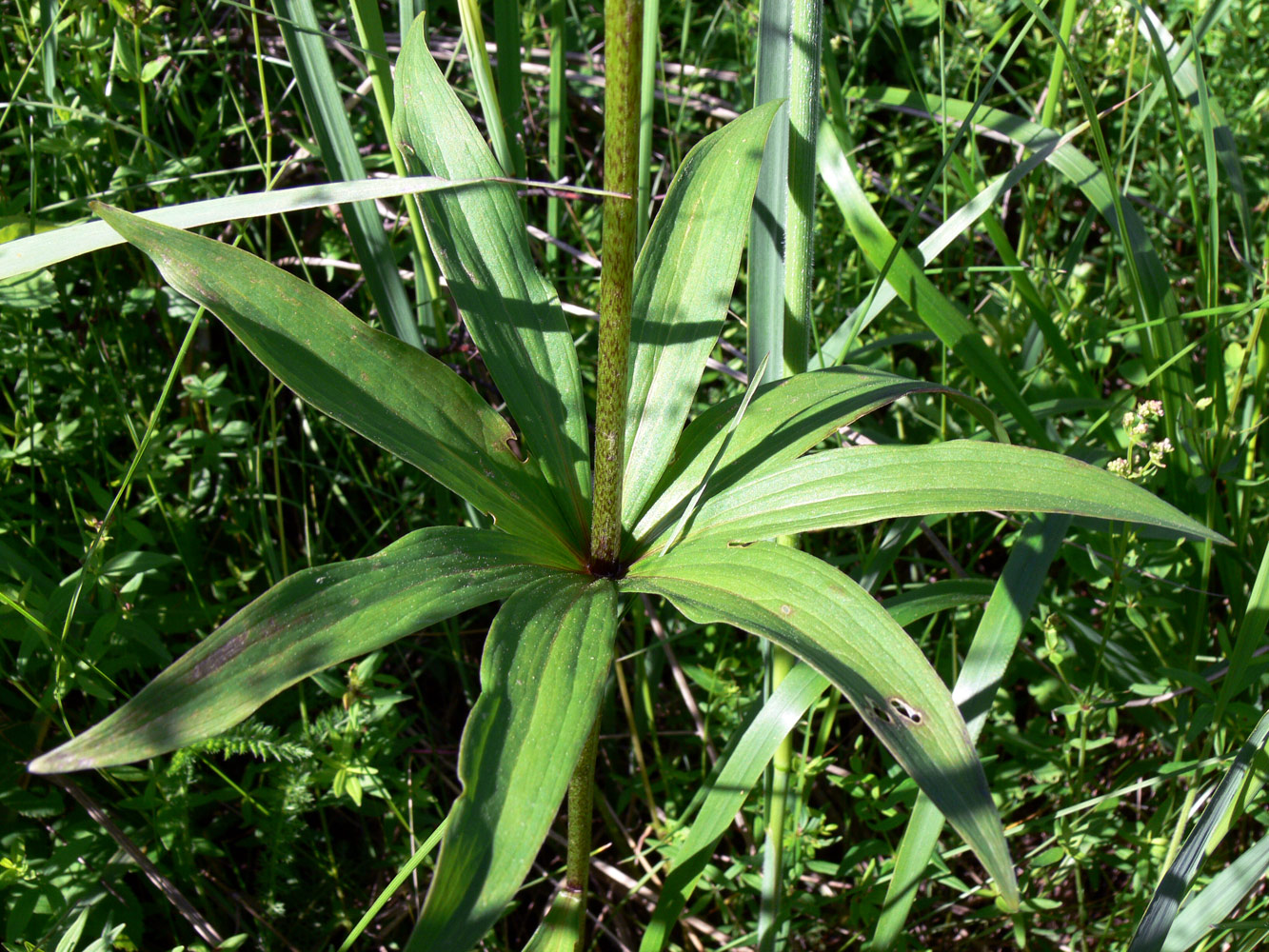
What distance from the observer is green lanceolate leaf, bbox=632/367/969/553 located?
1351 mm

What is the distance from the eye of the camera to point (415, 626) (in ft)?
3.64

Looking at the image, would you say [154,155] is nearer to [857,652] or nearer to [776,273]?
[776,273]

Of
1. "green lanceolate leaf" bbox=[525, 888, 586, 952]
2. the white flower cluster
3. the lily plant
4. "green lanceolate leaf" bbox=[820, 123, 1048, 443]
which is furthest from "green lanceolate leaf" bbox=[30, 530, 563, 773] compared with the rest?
the white flower cluster

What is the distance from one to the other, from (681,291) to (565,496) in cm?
39

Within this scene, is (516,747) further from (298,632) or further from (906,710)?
(906,710)

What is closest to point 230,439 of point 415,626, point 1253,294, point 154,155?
point 154,155

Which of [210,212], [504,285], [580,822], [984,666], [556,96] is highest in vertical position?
[556,96]

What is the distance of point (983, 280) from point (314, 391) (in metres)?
2.15

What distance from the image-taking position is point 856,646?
44.3 inches

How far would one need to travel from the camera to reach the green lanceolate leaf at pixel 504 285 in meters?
1.49

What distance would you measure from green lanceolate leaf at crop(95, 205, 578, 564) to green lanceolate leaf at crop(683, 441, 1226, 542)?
1.04ft

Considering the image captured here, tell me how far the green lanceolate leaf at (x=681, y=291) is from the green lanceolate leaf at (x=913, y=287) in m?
0.32

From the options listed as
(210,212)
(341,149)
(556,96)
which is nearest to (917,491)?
(210,212)

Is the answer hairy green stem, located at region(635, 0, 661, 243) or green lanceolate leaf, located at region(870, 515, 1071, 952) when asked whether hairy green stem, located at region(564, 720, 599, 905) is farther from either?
hairy green stem, located at region(635, 0, 661, 243)
